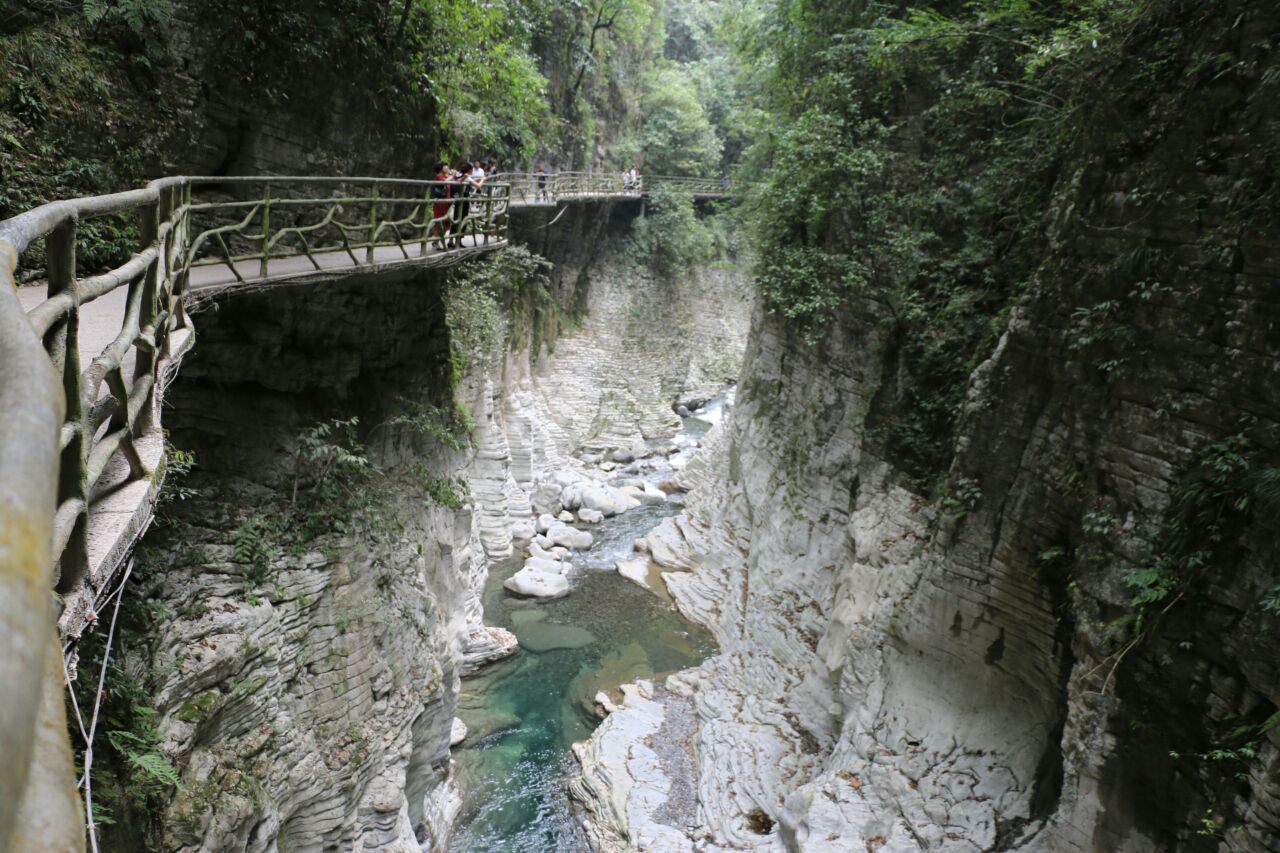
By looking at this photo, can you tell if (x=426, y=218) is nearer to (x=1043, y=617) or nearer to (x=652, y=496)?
(x=1043, y=617)

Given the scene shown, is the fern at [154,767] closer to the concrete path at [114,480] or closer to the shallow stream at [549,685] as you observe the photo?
the concrete path at [114,480]

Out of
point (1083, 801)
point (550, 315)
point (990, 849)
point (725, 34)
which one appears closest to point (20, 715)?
point (1083, 801)

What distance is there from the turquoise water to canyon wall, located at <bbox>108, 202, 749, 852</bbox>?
3.46 ft

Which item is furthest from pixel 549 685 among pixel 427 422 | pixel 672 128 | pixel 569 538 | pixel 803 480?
pixel 672 128

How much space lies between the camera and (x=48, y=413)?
3.48 ft

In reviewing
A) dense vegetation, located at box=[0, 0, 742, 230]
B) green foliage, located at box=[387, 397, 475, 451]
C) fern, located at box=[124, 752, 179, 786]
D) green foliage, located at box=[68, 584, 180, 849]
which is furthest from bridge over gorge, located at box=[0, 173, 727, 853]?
green foliage, located at box=[387, 397, 475, 451]

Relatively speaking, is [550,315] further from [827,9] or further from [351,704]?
[351,704]

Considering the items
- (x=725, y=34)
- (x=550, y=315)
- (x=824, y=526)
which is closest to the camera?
(x=824, y=526)

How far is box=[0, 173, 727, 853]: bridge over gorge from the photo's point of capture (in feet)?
2.54

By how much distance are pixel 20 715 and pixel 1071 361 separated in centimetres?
801

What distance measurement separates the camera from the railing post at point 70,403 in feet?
7.45

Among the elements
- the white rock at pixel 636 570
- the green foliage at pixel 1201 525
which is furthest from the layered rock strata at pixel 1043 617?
the white rock at pixel 636 570

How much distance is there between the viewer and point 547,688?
14820 millimetres

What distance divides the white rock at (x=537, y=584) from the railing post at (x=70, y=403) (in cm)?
1563
